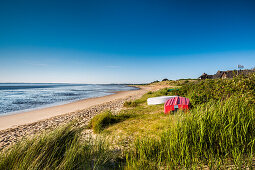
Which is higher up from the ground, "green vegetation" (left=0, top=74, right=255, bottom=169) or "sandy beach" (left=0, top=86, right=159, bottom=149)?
"green vegetation" (left=0, top=74, right=255, bottom=169)

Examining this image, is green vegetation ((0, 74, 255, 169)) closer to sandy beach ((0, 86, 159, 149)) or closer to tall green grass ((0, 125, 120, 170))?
tall green grass ((0, 125, 120, 170))

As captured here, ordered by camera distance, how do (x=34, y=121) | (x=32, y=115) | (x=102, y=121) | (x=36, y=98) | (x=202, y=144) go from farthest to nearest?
(x=36, y=98)
(x=32, y=115)
(x=34, y=121)
(x=102, y=121)
(x=202, y=144)

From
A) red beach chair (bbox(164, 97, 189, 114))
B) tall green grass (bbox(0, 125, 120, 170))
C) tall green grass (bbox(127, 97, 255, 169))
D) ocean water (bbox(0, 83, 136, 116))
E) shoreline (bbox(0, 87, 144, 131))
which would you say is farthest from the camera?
ocean water (bbox(0, 83, 136, 116))

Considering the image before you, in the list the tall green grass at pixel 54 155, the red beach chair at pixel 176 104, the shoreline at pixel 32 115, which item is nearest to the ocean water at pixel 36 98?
the shoreline at pixel 32 115

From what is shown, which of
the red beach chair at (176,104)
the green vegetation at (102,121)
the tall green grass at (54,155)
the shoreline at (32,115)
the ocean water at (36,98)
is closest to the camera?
the tall green grass at (54,155)

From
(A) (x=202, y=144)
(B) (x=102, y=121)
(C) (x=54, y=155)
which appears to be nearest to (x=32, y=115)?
(B) (x=102, y=121)

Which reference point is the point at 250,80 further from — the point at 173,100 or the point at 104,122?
the point at 104,122

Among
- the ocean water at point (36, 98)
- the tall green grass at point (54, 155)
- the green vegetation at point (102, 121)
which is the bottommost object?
the ocean water at point (36, 98)

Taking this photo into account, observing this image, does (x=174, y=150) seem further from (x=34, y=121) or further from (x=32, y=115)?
(x=32, y=115)

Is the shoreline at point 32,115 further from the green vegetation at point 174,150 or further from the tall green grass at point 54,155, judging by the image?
the green vegetation at point 174,150

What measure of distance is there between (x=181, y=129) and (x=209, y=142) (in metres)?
0.61

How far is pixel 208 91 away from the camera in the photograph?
565 centimetres

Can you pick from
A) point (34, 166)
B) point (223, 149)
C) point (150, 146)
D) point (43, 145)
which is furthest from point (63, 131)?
point (223, 149)

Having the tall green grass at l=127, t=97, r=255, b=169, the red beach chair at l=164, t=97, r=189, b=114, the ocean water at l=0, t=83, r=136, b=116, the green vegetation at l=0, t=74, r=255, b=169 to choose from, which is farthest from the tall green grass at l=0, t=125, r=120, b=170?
the ocean water at l=0, t=83, r=136, b=116
